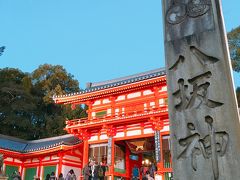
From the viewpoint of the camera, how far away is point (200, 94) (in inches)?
131

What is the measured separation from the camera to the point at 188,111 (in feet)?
10.9

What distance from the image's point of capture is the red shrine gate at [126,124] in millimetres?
16047

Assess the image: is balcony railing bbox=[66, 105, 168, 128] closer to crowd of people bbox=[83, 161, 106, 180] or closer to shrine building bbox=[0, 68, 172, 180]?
shrine building bbox=[0, 68, 172, 180]

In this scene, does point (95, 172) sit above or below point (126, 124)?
below

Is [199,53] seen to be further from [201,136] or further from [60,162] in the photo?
[60,162]

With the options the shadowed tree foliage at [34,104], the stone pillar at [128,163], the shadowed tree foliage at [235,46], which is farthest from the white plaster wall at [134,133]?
the shadowed tree foliage at [34,104]

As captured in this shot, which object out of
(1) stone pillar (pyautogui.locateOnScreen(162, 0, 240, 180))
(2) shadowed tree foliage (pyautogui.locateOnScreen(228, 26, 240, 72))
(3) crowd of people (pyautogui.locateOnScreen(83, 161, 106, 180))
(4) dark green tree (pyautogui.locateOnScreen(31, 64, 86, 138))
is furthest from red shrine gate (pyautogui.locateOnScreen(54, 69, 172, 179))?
(1) stone pillar (pyautogui.locateOnScreen(162, 0, 240, 180))

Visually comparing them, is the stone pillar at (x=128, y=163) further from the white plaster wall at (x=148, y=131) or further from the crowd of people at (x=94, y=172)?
the crowd of people at (x=94, y=172)

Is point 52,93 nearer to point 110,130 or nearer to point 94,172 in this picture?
point 110,130

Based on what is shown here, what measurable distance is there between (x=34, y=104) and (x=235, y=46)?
2132 centimetres

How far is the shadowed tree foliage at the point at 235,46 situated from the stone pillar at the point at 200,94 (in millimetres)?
21941

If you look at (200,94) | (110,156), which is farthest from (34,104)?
(200,94)

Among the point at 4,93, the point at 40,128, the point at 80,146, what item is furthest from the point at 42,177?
the point at 4,93

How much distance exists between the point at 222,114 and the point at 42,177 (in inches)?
720
